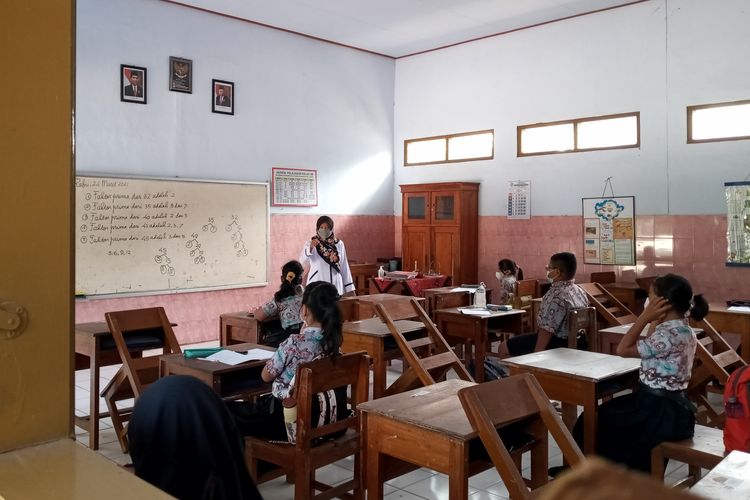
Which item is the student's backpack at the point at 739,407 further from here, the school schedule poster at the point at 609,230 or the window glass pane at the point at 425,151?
the window glass pane at the point at 425,151

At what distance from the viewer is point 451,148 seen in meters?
9.07

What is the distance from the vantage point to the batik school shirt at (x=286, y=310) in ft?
15.1

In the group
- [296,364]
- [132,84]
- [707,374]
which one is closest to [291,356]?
[296,364]

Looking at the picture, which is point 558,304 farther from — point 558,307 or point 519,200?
point 519,200

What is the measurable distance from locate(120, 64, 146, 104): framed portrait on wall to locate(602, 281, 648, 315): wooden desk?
5427 mm

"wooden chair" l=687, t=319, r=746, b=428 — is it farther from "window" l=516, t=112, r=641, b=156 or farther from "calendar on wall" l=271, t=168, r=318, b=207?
"calendar on wall" l=271, t=168, r=318, b=207

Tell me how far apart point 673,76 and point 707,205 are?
1.43m

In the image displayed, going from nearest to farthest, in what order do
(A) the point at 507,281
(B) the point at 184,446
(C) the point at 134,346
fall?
(B) the point at 184,446 → (C) the point at 134,346 → (A) the point at 507,281

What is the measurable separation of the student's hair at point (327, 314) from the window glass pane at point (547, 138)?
554 cm

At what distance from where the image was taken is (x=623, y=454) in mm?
2961

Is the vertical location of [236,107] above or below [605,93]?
below

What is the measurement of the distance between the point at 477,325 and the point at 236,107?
435 cm

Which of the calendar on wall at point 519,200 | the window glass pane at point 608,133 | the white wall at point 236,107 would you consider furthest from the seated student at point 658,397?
the white wall at point 236,107

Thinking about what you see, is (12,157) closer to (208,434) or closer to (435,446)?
(208,434)
